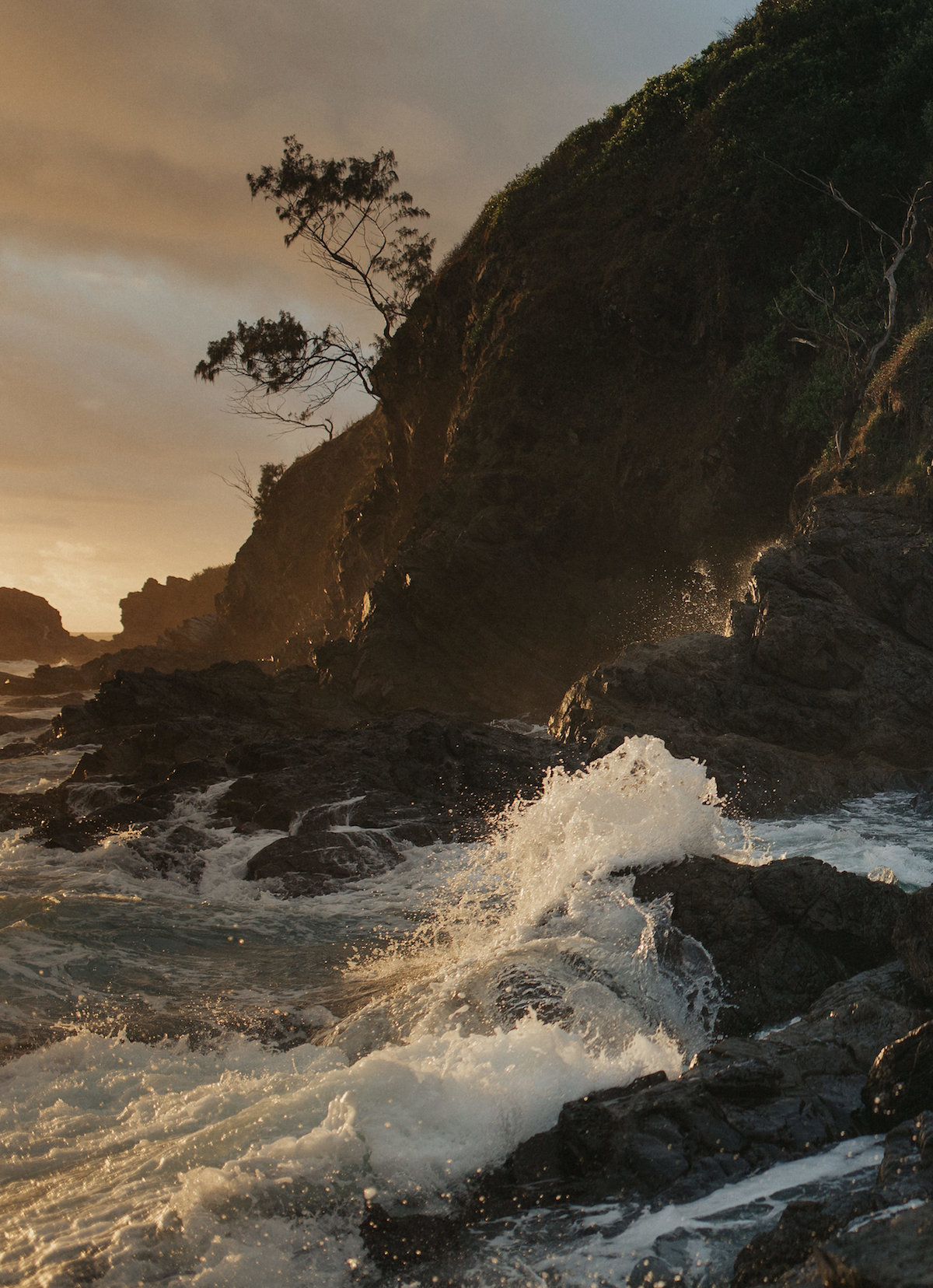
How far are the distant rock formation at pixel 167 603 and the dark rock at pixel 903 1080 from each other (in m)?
71.8

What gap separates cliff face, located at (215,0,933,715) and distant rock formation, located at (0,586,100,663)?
50169mm

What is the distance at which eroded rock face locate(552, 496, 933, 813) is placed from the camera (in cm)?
1380

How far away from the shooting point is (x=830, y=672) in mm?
14727

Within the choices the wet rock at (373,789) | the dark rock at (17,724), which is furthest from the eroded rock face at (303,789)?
the dark rock at (17,724)

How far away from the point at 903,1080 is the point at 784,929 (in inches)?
89.4

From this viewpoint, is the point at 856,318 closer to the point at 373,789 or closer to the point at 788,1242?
the point at 373,789

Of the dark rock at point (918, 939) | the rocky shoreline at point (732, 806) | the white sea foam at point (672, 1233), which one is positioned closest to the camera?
the white sea foam at point (672, 1233)

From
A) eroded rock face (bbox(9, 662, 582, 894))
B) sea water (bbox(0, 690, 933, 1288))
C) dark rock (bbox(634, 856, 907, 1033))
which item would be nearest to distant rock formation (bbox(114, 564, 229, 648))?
eroded rock face (bbox(9, 662, 582, 894))

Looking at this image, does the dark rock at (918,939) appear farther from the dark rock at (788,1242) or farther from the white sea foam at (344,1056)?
the dark rock at (788,1242)

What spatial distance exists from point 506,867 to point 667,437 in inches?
669

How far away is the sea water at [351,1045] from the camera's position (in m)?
3.94

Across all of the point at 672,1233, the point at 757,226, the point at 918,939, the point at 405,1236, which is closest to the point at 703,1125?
the point at 672,1233

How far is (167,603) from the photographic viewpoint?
73.6 metres

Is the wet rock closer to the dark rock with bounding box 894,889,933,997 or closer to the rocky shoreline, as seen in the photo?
the rocky shoreline
